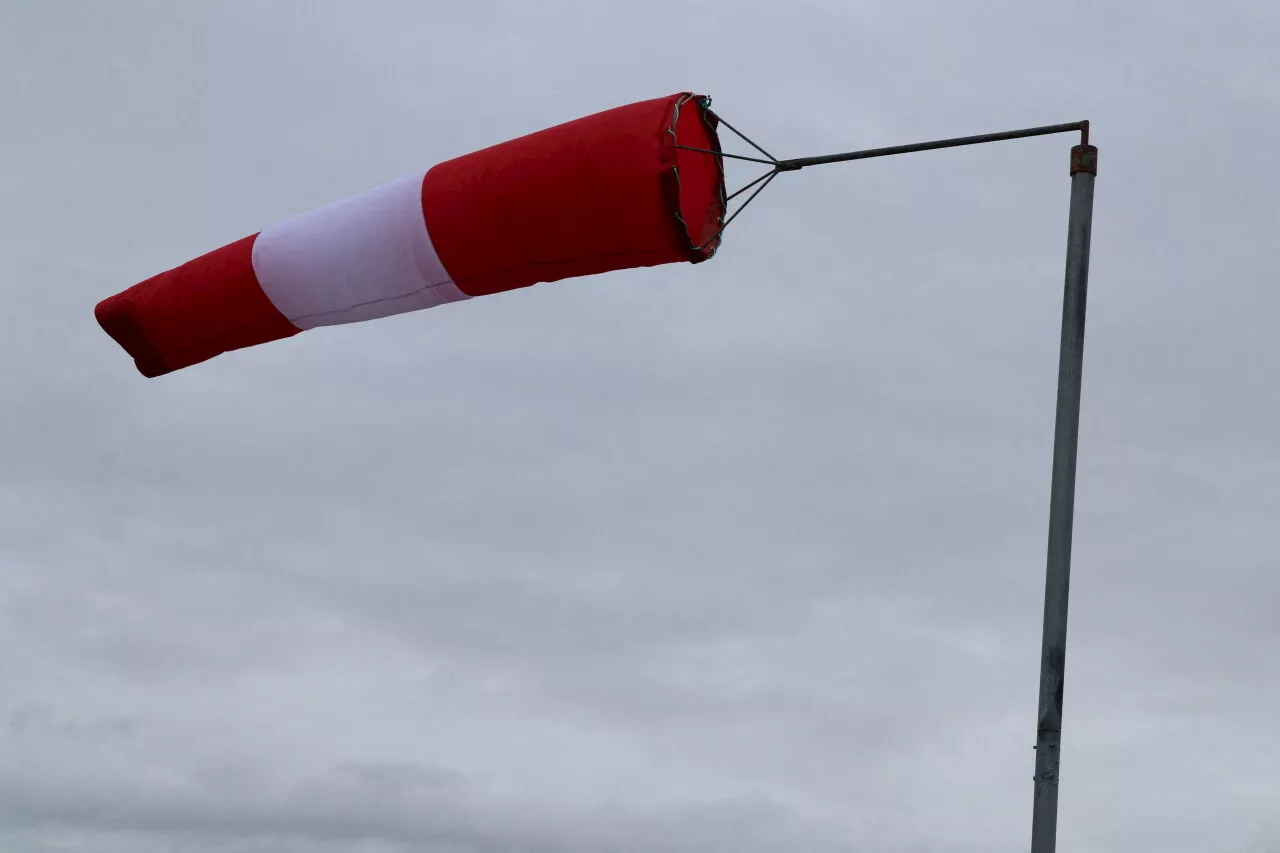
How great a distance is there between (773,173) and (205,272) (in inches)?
293

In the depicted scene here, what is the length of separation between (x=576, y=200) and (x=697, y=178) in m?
1.22

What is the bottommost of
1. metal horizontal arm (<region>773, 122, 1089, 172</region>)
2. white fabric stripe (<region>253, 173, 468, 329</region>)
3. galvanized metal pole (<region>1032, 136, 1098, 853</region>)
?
galvanized metal pole (<region>1032, 136, 1098, 853</region>)

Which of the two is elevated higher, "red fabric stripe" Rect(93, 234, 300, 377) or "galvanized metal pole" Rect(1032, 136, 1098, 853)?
"red fabric stripe" Rect(93, 234, 300, 377)

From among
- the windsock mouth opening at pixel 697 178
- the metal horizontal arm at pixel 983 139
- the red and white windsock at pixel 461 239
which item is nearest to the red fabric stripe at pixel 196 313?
the red and white windsock at pixel 461 239

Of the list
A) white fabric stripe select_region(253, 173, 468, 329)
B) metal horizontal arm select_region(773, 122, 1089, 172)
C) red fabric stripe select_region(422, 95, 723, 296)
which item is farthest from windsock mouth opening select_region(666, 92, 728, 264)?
white fabric stripe select_region(253, 173, 468, 329)

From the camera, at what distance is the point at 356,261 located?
55.9 feet

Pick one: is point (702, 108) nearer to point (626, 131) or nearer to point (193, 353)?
point (626, 131)

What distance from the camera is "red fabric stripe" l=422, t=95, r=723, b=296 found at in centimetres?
1416

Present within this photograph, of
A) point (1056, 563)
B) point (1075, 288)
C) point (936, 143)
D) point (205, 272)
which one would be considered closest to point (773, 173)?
point (936, 143)

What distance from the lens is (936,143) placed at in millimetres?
12758

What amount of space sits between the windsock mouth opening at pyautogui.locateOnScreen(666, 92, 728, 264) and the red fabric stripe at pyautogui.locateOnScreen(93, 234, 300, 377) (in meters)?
5.70

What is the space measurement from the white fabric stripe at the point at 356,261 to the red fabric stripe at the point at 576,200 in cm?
34

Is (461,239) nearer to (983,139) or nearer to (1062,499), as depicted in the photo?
(983,139)

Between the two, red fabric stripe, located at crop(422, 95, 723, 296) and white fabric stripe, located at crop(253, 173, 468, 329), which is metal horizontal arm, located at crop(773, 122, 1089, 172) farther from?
white fabric stripe, located at crop(253, 173, 468, 329)
